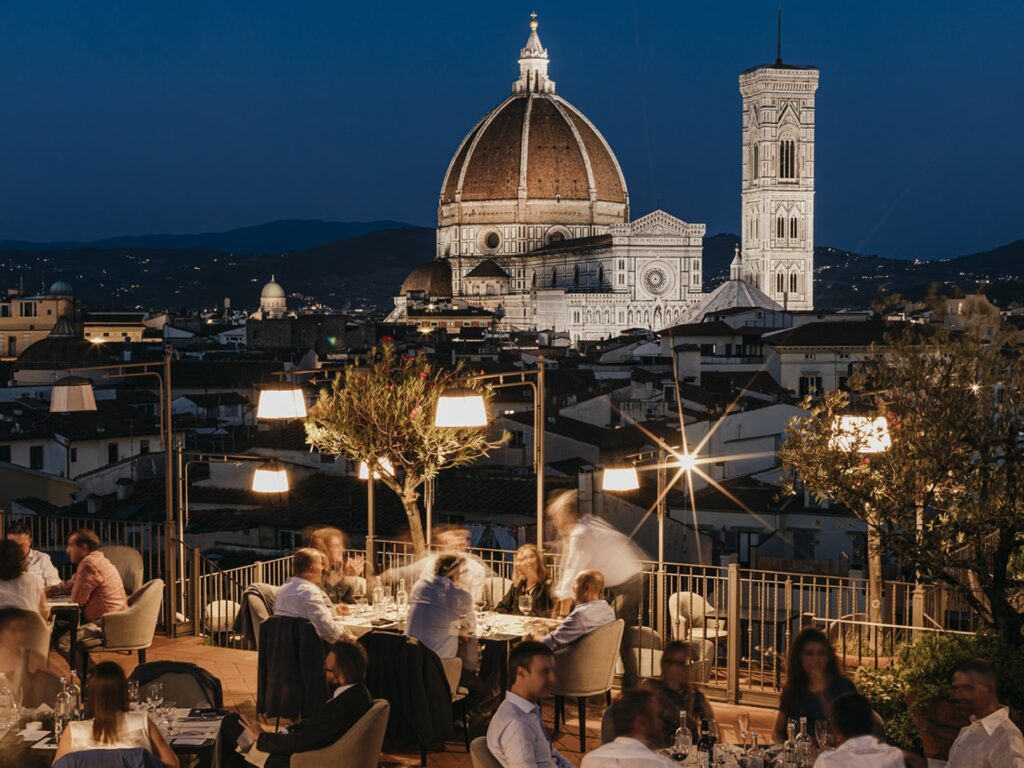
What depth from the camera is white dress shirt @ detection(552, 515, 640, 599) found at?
30.0ft

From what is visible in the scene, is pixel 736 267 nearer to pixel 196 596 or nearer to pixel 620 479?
pixel 620 479

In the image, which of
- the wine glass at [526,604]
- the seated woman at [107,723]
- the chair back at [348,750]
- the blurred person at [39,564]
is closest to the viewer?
the seated woman at [107,723]

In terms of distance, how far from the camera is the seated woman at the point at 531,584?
8953 mm

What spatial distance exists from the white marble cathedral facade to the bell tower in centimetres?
524

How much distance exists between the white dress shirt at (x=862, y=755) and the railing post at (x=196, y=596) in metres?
5.94

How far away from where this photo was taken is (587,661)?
7.76 metres

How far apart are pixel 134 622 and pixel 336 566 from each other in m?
1.31

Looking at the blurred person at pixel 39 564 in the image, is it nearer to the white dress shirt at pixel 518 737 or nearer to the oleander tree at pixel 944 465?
the white dress shirt at pixel 518 737

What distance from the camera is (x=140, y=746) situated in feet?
18.3

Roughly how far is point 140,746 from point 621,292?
98833mm

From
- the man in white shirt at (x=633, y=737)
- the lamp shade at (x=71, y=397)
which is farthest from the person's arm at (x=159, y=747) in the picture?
the lamp shade at (x=71, y=397)

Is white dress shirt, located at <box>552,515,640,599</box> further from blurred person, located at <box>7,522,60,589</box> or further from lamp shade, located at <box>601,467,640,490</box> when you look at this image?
blurred person, located at <box>7,522,60,589</box>

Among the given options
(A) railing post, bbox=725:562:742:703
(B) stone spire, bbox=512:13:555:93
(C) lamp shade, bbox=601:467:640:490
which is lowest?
(A) railing post, bbox=725:562:742:703

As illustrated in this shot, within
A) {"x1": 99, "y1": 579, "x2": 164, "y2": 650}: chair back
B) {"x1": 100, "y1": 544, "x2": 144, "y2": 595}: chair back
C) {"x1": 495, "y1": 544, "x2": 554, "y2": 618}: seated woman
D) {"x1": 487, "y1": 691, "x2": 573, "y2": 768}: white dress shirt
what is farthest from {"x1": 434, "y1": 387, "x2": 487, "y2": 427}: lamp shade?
{"x1": 487, "y1": 691, "x2": 573, "y2": 768}: white dress shirt
